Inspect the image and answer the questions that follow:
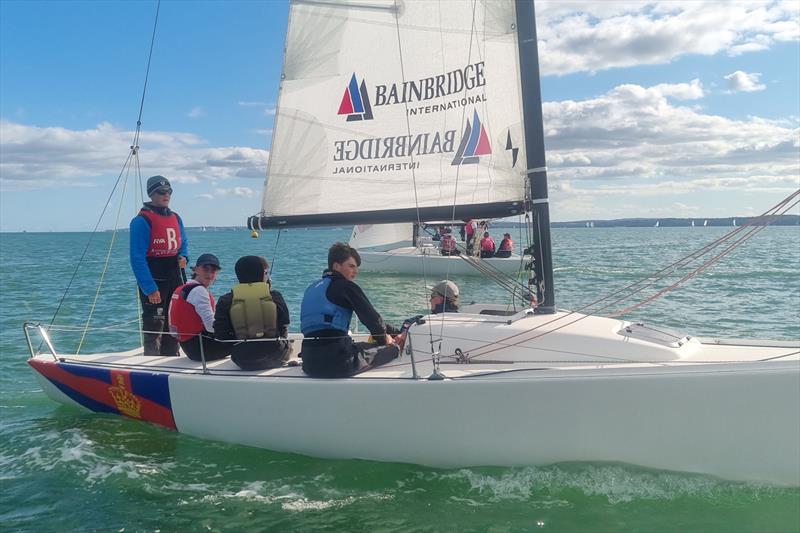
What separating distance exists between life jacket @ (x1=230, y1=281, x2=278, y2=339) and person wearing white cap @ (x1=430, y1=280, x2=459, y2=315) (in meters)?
1.37

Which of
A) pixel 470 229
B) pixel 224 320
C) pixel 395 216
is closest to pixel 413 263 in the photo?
pixel 470 229

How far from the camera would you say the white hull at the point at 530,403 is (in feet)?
12.6

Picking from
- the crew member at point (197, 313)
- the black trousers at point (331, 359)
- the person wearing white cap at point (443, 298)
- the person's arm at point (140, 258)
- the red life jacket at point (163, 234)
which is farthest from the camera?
the red life jacket at point (163, 234)

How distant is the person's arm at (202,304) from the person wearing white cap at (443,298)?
1.85m

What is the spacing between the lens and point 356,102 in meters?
5.70

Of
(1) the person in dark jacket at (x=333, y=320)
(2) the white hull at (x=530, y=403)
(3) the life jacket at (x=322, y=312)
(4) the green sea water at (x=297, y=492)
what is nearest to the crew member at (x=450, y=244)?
(2) the white hull at (x=530, y=403)

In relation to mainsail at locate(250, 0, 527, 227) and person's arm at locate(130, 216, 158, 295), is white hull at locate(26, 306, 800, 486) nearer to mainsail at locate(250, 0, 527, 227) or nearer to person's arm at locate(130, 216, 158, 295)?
person's arm at locate(130, 216, 158, 295)

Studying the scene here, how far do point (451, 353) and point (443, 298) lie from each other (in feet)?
2.60

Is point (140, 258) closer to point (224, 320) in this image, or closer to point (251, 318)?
point (224, 320)

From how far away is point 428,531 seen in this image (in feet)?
12.8

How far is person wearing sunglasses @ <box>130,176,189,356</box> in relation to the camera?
5.81 meters

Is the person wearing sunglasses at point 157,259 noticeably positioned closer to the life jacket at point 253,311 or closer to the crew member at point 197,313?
the crew member at point 197,313

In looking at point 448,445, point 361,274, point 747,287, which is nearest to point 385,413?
point 448,445

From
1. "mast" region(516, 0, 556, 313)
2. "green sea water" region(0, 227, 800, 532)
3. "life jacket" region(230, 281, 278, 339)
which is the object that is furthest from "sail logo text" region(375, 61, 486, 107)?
"green sea water" region(0, 227, 800, 532)
